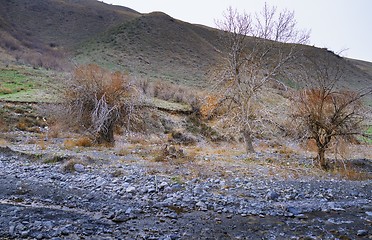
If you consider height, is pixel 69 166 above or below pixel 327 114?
below

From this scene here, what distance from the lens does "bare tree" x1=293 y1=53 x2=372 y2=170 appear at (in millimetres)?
13227

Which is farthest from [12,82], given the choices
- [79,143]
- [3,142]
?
[79,143]

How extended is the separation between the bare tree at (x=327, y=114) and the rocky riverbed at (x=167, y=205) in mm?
2029

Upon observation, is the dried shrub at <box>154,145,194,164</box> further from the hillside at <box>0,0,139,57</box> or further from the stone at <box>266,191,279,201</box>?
the hillside at <box>0,0,139,57</box>

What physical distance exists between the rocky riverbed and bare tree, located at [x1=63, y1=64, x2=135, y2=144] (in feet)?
16.2

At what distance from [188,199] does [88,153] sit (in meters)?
6.77

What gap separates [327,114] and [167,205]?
26.5 feet

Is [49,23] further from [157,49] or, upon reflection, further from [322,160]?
[322,160]

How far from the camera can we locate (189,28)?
210 feet

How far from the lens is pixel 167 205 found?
9.05 m

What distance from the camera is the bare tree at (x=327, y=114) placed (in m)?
13.2

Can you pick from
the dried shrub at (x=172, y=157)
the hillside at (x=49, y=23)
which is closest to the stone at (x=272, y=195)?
the dried shrub at (x=172, y=157)

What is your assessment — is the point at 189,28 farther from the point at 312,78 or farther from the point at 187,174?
the point at 187,174

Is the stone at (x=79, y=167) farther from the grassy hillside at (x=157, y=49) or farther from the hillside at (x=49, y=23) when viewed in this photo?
the hillside at (x=49, y=23)
